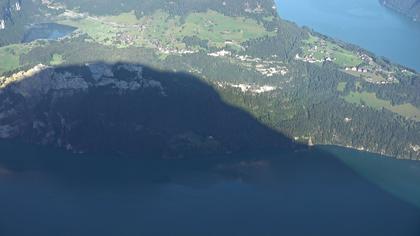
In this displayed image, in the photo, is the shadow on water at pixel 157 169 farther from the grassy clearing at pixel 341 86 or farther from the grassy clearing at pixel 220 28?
the grassy clearing at pixel 220 28

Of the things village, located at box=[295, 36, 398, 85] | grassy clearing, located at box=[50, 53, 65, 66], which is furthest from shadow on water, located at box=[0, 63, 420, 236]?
village, located at box=[295, 36, 398, 85]

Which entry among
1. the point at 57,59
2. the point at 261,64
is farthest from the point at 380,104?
the point at 57,59

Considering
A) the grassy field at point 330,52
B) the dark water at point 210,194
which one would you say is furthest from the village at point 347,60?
the dark water at point 210,194

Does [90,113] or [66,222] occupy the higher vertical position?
[90,113]

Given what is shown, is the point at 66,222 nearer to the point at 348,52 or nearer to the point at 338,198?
the point at 338,198

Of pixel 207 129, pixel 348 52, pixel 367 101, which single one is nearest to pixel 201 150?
pixel 207 129

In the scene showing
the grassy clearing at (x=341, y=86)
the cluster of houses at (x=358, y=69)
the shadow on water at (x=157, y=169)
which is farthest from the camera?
the cluster of houses at (x=358, y=69)

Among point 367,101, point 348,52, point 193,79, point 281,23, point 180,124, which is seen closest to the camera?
point 180,124

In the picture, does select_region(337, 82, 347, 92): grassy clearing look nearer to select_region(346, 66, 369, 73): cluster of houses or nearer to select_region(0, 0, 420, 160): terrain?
select_region(0, 0, 420, 160): terrain

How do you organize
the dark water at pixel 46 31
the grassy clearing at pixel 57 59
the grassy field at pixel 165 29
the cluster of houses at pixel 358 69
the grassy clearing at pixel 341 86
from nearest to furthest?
the grassy clearing at pixel 57 59, the grassy clearing at pixel 341 86, the cluster of houses at pixel 358 69, the grassy field at pixel 165 29, the dark water at pixel 46 31
